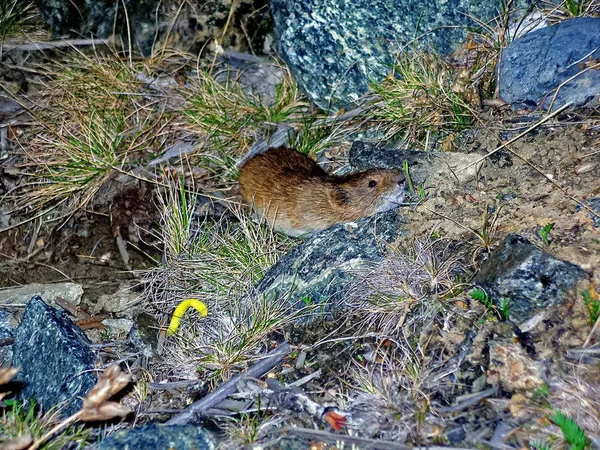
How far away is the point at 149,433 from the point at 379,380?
114 cm

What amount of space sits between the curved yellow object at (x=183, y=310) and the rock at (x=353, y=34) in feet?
7.64

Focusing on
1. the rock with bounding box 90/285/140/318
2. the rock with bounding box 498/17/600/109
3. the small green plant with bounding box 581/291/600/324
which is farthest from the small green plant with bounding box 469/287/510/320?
the rock with bounding box 90/285/140/318

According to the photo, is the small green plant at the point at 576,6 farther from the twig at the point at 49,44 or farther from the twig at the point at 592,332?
the twig at the point at 49,44

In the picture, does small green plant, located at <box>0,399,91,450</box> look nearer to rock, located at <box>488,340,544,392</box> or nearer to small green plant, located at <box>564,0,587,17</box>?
rock, located at <box>488,340,544,392</box>

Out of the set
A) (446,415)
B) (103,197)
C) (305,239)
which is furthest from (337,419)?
(103,197)

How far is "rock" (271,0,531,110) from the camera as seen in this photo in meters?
5.76

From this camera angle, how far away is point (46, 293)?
5.48 m

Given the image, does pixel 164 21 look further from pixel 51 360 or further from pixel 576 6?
pixel 51 360

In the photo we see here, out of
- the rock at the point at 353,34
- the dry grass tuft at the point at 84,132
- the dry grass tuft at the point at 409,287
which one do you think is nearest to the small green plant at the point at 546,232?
the dry grass tuft at the point at 409,287

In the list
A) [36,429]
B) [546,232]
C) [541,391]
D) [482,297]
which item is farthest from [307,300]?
[36,429]

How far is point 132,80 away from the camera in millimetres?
6594

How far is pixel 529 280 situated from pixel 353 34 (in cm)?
304

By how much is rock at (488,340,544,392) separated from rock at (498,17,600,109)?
218cm

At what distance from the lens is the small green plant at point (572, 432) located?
2.85m
